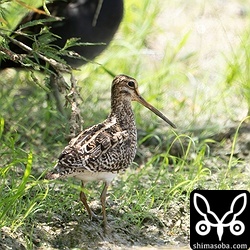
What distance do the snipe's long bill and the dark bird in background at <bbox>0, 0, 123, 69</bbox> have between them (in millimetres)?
1508

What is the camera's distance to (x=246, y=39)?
8.02 m

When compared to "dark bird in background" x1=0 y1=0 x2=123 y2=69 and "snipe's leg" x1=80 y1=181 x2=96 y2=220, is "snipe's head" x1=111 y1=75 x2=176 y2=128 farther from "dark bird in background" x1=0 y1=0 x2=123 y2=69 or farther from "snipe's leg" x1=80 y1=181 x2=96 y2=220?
"dark bird in background" x1=0 y1=0 x2=123 y2=69

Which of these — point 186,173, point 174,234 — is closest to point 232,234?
point 174,234

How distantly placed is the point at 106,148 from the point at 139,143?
57.7 inches

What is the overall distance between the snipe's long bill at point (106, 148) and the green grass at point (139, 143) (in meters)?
0.15

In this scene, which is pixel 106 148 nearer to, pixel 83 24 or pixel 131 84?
pixel 131 84

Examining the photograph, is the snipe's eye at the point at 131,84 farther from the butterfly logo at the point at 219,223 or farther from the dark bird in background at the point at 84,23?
the dark bird in background at the point at 84,23

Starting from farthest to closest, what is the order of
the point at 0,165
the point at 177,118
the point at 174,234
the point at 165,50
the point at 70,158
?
the point at 165,50
the point at 177,118
the point at 0,165
the point at 174,234
the point at 70,158

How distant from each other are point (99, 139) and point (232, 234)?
0.96 metres

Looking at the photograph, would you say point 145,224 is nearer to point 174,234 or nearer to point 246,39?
point 174,234

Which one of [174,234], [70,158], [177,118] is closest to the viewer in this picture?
[70,158]

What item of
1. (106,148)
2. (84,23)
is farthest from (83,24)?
(106,148)

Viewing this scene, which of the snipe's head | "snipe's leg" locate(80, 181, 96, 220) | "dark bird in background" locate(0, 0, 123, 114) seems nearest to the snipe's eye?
the snipe's head

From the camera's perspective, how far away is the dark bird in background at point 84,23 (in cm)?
732
